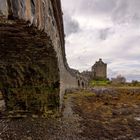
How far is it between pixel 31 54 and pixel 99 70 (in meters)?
37.1

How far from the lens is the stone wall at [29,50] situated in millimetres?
2803

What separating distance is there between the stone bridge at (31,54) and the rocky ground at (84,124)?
605 millimetres

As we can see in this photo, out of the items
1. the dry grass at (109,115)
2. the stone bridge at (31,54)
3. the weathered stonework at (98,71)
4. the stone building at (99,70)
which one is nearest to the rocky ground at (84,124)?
the dry grass at (109,115)

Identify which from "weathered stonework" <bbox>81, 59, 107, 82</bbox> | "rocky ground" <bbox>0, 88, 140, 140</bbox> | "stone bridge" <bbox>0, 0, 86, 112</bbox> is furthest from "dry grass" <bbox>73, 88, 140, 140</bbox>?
"weathered stonework" <bbox>81, 59, 107, 82</bbox>

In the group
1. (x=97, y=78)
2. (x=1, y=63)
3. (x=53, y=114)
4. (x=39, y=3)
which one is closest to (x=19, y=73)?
(x=1, y=63)

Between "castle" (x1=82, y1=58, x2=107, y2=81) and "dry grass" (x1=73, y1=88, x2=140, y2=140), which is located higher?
"castle" (x1=82, y1=58, x2=107, y2=81)

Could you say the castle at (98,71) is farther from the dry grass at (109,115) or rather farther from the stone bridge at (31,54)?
the stone bridge at (31,54)

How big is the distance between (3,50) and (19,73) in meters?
1.68

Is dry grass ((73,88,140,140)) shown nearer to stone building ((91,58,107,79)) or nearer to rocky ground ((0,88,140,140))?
rocky ground ((0,88,140,140))

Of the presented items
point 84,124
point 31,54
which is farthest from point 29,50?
point 84,124

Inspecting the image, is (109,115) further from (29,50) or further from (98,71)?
(98,71)

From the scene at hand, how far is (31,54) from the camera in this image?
5473 mm

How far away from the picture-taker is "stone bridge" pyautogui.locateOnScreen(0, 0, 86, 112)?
116 inches

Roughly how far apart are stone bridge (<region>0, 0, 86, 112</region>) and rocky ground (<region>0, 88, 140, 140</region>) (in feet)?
1.98
